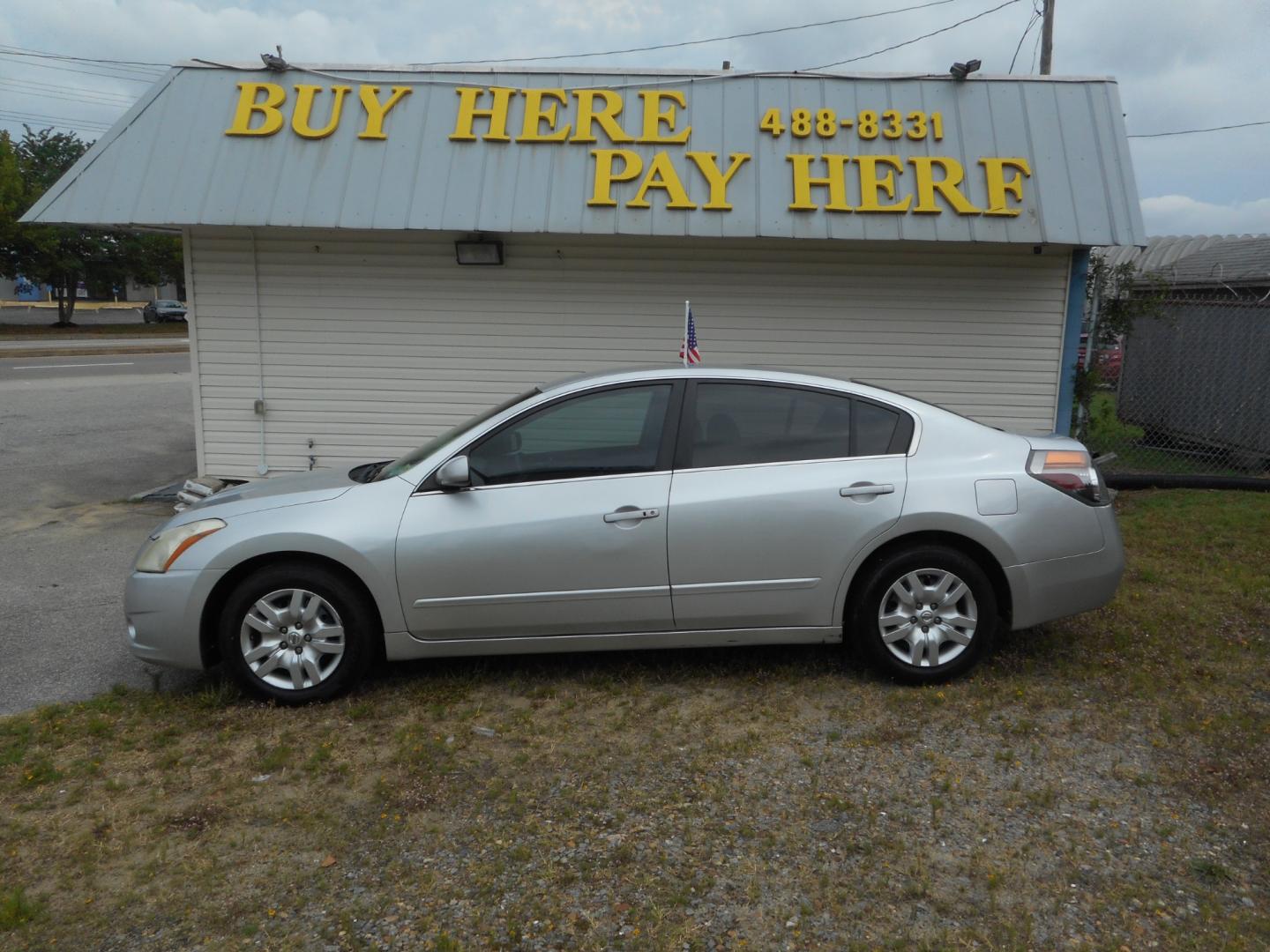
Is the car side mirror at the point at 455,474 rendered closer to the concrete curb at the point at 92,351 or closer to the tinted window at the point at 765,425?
the tinted window at the point at 765,425

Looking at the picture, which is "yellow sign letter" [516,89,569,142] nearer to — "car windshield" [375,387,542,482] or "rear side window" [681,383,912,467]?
"car windshield" [375,387,542,482]

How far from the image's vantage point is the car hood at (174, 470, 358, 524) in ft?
15.8

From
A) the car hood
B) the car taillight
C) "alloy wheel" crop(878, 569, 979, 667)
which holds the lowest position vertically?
"alloy wheel" crop(878, 569, 979, 667)

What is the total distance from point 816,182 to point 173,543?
587 centimetres

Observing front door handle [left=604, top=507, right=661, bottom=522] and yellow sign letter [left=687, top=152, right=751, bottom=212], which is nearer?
front door handle [left=604, top=507, right=661, bottom=522]

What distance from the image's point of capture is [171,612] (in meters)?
4.67

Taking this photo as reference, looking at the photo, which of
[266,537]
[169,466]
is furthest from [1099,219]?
[169,466]

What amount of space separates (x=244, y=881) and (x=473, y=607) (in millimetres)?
1637

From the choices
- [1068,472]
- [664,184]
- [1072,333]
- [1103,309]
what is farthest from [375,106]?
[1103,309]

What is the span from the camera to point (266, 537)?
15.2 ft

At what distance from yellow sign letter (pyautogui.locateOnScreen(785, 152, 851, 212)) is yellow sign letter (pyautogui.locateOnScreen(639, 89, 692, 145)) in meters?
0.95

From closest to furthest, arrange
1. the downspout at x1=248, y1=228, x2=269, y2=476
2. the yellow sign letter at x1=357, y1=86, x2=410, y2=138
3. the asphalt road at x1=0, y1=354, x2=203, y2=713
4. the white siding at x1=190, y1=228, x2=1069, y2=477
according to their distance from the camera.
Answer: the asphalt road at x1=0, y1=354, x2=203, y2=713
the yellow sign letter at x1=357, y1=86, x2=410, y2=138
the white siding at x1=190, y1=228, x2=1069, y2=477
the downspout at x1=248, y1=228, x2=269, y2=476

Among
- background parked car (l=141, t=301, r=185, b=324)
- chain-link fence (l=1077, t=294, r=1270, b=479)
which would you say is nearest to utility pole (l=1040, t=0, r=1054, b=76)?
chain-link fence (l=1077, t=294, r=1270, b=479)

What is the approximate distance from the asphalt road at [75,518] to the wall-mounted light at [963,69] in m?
7.73
